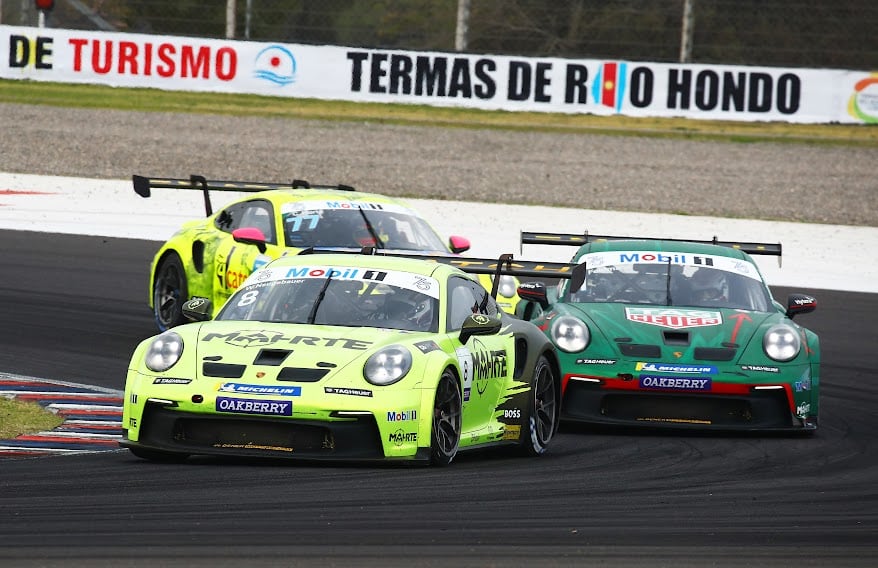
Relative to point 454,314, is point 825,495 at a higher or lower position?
lower

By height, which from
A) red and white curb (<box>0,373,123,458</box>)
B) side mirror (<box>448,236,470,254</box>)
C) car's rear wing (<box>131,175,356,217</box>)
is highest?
car's rear wing (<box>131,175,356,217</box>)

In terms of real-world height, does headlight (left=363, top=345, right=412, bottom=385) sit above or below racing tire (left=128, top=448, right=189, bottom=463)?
above

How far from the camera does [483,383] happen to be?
31.4 feet

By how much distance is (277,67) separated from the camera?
1339 inches

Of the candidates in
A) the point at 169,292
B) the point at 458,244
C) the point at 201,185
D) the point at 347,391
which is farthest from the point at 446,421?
the point at 201,185

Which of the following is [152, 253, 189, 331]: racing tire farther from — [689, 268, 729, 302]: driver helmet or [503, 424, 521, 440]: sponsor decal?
[503, 424, 521, 440]: sponsor decal

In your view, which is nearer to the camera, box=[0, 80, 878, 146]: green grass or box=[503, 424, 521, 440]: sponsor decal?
box=[503, 424, 521, 440]: sponsor decal

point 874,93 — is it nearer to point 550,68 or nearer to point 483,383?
point 550,68

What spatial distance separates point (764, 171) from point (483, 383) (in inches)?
819

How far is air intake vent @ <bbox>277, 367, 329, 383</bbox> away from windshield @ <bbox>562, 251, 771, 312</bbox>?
3.80 metres

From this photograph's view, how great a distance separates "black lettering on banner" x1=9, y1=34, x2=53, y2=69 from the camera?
34.3 meters

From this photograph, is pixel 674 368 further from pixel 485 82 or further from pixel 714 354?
pixel 485 82

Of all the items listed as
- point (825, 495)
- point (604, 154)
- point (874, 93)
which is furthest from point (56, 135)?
point (825, 495)

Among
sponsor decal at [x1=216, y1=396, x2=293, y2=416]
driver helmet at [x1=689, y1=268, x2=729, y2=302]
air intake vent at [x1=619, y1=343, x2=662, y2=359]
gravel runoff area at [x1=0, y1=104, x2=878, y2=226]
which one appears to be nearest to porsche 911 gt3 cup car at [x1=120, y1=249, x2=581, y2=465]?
sponsor decal at [x1=216, y1=396, x2=293, y2=416]
